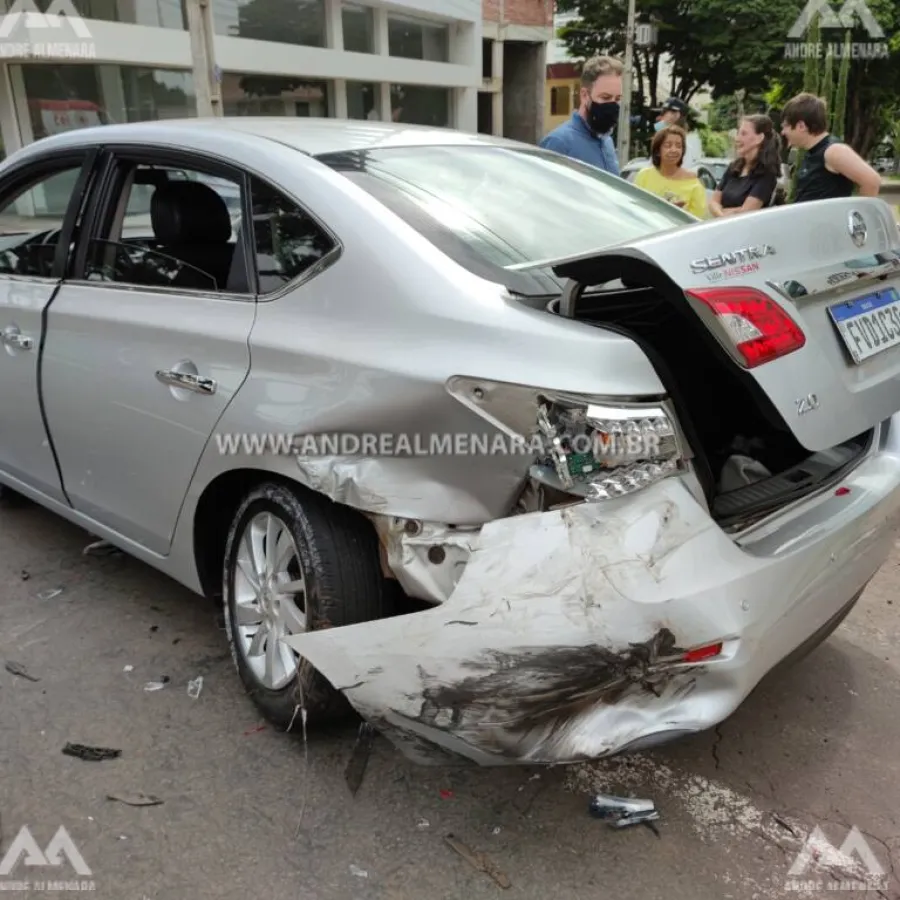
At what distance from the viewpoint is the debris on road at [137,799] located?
2.36 meters

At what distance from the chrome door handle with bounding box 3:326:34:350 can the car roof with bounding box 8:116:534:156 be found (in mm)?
698

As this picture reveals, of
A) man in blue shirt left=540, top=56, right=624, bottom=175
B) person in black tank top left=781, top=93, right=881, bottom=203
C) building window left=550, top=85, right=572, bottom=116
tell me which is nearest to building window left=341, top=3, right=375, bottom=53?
man in blue shirt left=540, top=56, right=624, bottom=175

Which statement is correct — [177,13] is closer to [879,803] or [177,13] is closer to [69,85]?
[69,85]

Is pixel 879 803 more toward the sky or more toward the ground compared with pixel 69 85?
more toward the ground

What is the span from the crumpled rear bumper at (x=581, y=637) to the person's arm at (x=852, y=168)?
3.54 metres

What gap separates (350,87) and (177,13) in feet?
20.4

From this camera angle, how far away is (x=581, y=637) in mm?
1835

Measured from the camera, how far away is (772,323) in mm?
1997

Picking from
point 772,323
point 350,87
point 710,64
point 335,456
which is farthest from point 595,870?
point 710,64

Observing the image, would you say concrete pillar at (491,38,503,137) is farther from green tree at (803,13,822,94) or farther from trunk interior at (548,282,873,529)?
trunk interior at (548,282,873,529)

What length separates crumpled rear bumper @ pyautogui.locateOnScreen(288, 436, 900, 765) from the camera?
6.05 ft

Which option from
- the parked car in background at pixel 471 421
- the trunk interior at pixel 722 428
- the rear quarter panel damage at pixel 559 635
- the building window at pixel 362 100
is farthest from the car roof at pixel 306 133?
the building window at pixel 362 100

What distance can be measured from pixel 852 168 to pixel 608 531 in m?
4.01

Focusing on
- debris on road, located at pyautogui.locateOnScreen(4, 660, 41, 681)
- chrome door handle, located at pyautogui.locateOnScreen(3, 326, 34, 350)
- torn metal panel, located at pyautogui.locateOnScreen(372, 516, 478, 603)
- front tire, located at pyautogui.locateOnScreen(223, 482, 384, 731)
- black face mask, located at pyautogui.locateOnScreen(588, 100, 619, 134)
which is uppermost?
black face mask, located at pyautogui.locateOnScreen(588, 100, 619, 134)
